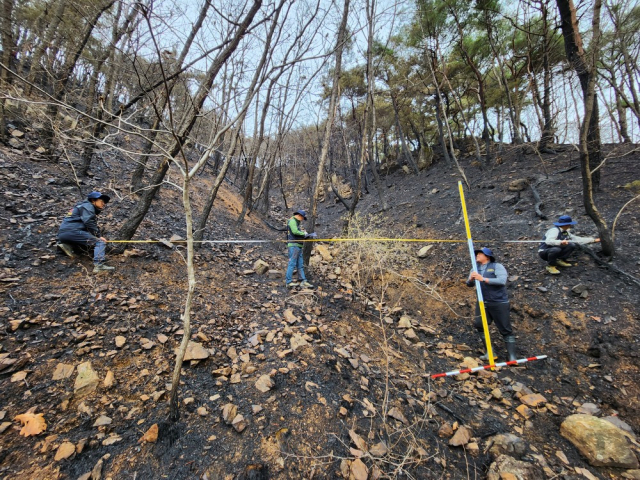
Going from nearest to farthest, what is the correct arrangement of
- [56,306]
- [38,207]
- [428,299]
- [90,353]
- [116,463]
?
[116,463] → [90,353] → [56,306] → [38,207] → [428,299]

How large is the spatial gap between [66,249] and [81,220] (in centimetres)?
52

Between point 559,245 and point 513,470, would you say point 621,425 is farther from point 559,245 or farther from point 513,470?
point 559,245

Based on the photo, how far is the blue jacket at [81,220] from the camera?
4230 mm

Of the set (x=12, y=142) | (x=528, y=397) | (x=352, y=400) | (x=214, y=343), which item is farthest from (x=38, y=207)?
(x=528, y=397)

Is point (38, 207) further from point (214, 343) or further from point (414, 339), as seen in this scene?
point (414, 339)

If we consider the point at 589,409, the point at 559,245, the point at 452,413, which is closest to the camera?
the point at 452,413

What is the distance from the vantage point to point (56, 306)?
10.8ft

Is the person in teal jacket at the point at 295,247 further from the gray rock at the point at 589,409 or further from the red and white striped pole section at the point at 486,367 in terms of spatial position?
the gray rock at the point at 589,409

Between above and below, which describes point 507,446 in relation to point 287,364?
below

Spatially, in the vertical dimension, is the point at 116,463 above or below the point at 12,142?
below

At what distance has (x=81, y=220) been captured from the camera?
4324 millimetres

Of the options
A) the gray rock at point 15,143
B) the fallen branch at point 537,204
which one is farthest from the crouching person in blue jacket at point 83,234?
the fallen branch at point 537,204

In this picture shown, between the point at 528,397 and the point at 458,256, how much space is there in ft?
13.7

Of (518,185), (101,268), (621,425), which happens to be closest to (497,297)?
(621,425)
